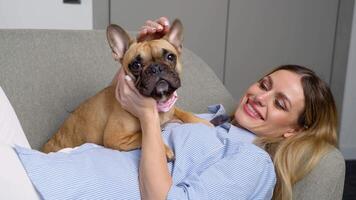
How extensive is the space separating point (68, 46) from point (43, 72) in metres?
0.16

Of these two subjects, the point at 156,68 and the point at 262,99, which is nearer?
the point at 156,68

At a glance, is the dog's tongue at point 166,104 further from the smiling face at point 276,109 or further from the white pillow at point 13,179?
the white pillow at point 13,179

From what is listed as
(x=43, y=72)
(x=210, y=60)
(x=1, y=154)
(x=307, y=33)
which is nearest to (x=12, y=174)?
(x=1, y=154)

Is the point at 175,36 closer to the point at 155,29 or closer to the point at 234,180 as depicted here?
the point at 155,29

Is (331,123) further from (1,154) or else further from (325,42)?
(325,42)

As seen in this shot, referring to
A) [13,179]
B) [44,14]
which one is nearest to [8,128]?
[13,179]

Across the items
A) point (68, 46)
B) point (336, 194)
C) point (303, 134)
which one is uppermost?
point (68, 46)

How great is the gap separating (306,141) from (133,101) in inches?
21.2

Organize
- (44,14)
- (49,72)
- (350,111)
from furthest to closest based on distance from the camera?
(350,111)
(44,14)
(49,72)

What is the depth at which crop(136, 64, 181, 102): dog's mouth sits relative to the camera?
42.9 inches

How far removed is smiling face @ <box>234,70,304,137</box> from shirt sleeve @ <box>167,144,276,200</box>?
0.24m

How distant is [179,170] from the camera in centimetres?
107

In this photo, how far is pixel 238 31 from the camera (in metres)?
2.77

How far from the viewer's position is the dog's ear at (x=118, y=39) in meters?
1.22
